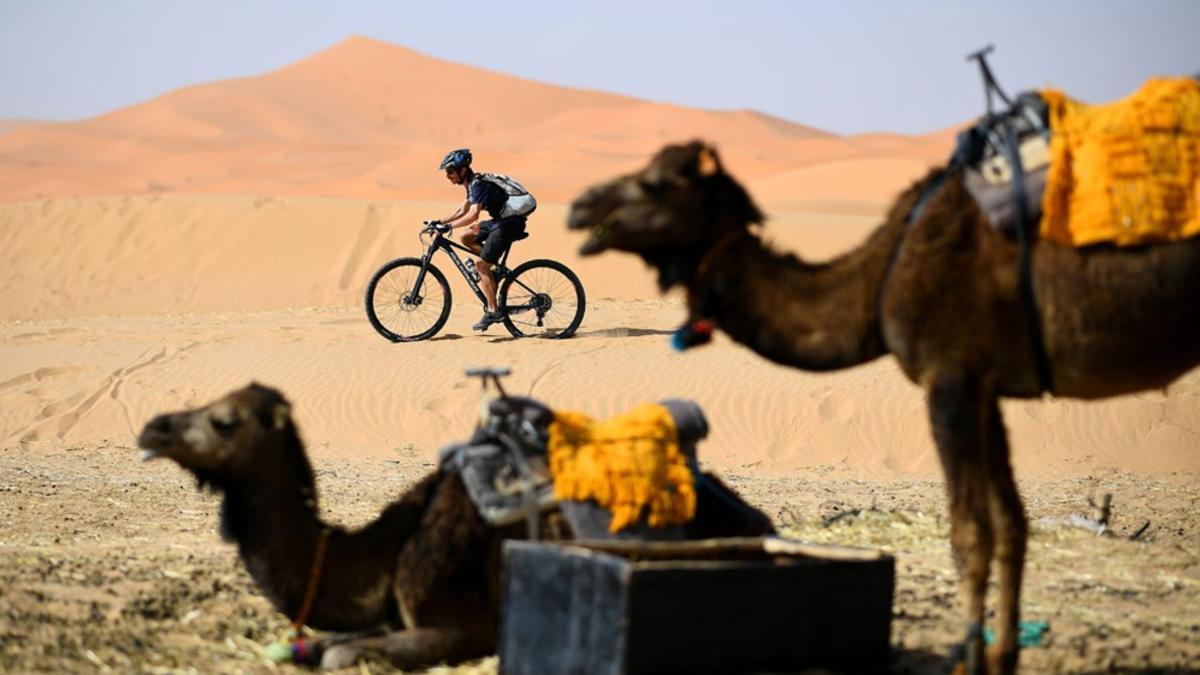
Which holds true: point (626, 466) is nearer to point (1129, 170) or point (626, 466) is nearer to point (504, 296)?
point (1129, 170)

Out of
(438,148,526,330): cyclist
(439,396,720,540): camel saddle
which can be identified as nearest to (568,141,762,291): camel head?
(439,396,720,540): camel saddle

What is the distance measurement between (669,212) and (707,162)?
303mm

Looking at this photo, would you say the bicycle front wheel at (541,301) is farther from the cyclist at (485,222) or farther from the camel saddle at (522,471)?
the camel saddle at (522,471)

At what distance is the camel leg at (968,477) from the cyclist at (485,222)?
12356 mm

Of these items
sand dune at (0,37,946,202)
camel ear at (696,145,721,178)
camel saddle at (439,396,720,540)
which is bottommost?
camel saddle at (439,396,720,540)

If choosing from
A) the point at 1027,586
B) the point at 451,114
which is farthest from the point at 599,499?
the point at 451,114

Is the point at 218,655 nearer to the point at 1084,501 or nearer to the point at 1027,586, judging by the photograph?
the point at 1027,586

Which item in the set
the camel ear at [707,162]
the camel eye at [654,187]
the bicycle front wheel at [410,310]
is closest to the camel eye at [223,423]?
the camel eye at [654,187]

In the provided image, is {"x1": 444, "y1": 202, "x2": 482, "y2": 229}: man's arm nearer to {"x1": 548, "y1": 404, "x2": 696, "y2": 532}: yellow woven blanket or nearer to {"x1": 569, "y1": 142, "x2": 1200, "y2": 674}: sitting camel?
{"x1": 548, "y1": 404, "x2": 696, "y2": 532}: yellow woven blanket

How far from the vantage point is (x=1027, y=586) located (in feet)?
26.1

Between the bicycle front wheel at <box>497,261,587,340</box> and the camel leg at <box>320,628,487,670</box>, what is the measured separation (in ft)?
41.9

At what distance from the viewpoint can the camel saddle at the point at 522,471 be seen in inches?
237

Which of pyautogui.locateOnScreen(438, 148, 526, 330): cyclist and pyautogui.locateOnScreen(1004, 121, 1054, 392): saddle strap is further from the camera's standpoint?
pyautogui.locateOnScreen(438, 148, 526, 330): cyclist

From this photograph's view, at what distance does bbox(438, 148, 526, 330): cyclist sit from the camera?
693 inches
